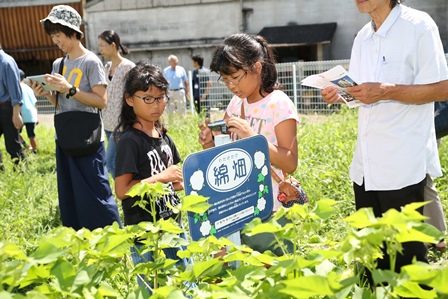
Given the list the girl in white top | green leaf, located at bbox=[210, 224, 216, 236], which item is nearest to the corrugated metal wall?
the girl in white top

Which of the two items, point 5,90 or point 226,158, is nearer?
point 226,158

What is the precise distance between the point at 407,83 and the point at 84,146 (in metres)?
2.11

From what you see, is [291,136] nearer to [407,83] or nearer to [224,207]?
[407,83]

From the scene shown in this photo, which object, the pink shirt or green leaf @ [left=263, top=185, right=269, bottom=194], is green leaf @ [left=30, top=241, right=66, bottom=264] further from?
the pink shirt

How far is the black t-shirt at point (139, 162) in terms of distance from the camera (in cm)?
255

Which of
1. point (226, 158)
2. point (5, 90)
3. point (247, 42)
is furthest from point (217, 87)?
point (226, 158)

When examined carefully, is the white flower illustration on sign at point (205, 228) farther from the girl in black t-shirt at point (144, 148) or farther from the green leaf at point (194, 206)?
the girl in black t-shirt at point (144, 148)

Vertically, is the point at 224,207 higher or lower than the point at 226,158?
lower

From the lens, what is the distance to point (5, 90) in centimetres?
606

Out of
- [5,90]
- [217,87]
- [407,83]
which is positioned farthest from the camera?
[217,87]

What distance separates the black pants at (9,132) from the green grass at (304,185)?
0.55ft

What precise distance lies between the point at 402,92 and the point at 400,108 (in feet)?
0.45

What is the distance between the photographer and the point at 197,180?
5.95 feet

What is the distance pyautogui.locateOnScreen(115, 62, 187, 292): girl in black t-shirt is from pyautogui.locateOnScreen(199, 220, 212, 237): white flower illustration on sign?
673 mm
